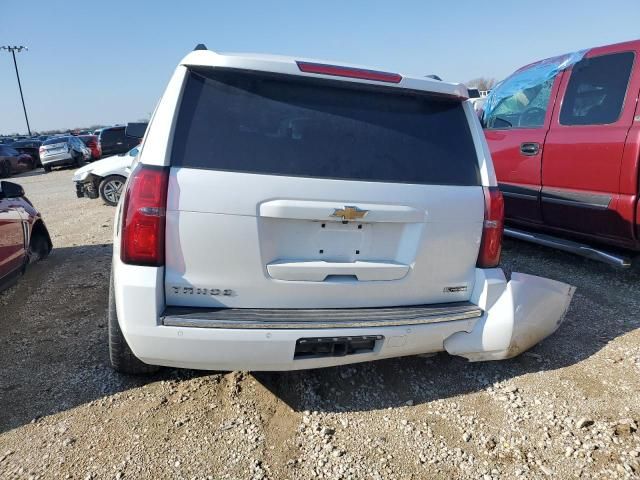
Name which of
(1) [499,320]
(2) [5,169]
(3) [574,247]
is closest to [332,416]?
(1) [499,320]

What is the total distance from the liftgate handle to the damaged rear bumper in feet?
8.63

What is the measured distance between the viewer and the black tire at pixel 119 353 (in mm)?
2516

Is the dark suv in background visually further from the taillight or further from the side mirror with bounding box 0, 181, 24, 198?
the taillight

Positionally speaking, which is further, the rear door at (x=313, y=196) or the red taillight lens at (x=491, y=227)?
the red taillight lens at (x=491, y=227)

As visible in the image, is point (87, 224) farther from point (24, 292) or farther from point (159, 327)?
point (159, 327)

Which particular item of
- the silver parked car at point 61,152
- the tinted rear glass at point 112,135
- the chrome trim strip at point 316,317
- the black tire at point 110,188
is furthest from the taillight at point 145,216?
the silver parked car at point 61,152

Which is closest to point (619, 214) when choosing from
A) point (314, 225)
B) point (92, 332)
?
point (314, 225)

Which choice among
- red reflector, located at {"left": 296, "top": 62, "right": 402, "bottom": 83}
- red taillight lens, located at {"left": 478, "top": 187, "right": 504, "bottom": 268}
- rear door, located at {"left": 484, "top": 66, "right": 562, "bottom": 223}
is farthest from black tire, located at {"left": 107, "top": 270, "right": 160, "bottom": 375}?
rear door, located at {"left": 484, "top": 66, "right": 562, "bottom": 223}

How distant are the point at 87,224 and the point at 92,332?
518cm

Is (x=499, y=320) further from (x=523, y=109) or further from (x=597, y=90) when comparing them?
(x=523, y=109)

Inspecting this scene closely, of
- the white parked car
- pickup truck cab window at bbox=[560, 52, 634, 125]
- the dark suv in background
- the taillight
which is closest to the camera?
the taillight

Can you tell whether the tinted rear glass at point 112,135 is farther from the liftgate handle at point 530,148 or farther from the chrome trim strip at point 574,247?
the chrome trim strip at point 574,247

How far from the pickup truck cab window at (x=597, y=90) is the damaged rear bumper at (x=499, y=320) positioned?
254 cm

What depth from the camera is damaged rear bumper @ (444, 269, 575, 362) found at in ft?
8.34
